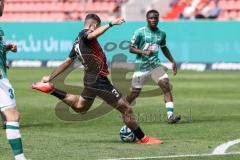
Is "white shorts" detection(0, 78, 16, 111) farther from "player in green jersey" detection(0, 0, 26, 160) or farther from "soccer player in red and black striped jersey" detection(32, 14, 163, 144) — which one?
"soccer player in red and black striped jersey" detection(32, 14, 163, 144)

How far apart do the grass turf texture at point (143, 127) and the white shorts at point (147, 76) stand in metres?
0.73

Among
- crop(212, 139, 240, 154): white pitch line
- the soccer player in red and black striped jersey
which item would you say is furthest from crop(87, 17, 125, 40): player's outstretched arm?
crop(212, 139, 240, 154): white pitch line

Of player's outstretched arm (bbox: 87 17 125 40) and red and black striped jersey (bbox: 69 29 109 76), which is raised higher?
player's outstretched arm (bbox: 87 17 125 40)

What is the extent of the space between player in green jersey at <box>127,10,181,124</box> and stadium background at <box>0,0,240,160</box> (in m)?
0.63

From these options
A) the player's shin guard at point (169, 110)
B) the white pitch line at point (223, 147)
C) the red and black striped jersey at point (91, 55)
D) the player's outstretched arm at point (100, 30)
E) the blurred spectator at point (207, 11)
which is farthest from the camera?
the blurred spectator at point (207, 11)

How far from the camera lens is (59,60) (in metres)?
35.2

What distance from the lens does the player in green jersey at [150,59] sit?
53.6 feet

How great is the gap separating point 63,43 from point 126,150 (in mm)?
23507

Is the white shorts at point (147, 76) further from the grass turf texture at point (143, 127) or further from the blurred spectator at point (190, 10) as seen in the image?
the blurred spectator at point (190, 10)

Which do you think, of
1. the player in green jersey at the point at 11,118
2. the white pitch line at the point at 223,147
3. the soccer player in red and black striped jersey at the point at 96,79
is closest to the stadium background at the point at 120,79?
the white pitch line at the point at 223,147

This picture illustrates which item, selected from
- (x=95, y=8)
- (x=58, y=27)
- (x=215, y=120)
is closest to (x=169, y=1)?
(x=95, y=8)

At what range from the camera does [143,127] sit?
1533 cm

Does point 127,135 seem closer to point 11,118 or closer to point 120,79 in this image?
point 11,118

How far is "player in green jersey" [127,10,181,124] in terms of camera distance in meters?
16.3
